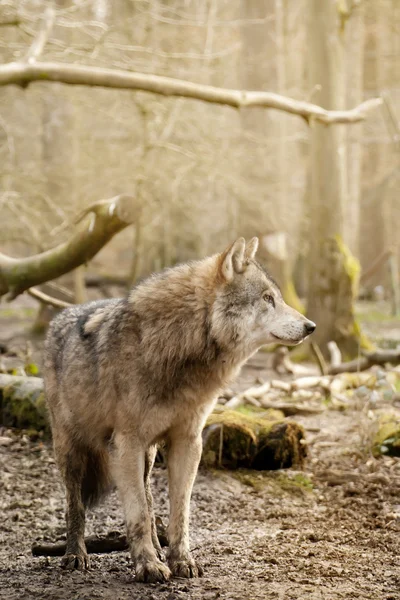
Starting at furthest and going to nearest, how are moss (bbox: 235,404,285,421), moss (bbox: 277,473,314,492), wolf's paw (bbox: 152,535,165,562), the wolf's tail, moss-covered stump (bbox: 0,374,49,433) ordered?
moss (bbox: 235,404,285,421) → moss-covered stump (bbox: 0,374,49,433) → moss (bbox: 277,473,314,492) → the wolf's tail → wolf's paw (bbox: 152,535,165,562)

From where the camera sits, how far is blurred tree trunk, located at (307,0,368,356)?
12.4 meters

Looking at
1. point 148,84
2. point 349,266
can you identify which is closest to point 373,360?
point 349,266

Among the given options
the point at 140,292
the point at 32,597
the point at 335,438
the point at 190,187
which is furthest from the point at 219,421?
the point at 190,187

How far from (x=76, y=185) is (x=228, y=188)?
9.42ft

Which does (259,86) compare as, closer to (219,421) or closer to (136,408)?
(219,421)

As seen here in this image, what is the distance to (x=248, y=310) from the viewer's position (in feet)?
15.4

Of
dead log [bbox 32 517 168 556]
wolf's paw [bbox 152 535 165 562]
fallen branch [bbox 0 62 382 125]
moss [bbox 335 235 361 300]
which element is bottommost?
dead log [bbox 32 517 168 556]

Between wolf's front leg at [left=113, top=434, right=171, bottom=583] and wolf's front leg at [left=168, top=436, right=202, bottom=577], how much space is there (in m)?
0.18

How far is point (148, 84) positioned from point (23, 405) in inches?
143

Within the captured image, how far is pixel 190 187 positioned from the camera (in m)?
15.8

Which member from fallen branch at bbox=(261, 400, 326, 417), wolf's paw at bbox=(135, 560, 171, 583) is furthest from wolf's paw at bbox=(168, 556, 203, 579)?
fallen branch at bbox=(261, 400, 326, 417)

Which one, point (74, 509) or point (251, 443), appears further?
point (251, 443)

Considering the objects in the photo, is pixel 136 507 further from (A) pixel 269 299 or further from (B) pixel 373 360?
(B) pixel 373 360

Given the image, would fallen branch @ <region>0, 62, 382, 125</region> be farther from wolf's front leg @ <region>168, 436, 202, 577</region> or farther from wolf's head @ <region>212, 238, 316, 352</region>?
wolf's front leg @ <region>168, 436, 202, 577</region>
